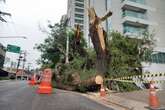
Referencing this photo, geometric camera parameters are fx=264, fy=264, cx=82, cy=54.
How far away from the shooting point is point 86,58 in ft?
93.8

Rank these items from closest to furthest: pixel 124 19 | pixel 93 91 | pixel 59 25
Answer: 1. pixel 93 91
2. pixel 59 25
3. pixel 124 19

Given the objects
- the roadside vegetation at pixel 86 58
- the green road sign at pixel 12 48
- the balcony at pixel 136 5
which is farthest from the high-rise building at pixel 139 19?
the green road sign at pixel 12 48

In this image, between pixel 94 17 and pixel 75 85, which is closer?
pixel 94 17

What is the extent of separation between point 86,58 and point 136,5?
28.0 metres

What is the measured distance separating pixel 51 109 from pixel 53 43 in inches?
1245

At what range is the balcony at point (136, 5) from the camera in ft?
169

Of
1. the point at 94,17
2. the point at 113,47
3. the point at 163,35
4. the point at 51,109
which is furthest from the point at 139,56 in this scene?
the point at 163,35

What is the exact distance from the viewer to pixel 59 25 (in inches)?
1727

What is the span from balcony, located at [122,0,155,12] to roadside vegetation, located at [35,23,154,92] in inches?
581

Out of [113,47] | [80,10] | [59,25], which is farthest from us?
[80,10]

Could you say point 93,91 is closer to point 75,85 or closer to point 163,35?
point 75,85

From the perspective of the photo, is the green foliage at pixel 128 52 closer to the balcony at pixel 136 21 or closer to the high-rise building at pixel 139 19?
Result: the high-rise building at pixel 139 19

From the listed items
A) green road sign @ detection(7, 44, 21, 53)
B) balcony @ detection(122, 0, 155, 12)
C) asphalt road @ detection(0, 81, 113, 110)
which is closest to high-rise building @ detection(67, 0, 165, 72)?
balcony @ detection(122, 0, 155, 12)

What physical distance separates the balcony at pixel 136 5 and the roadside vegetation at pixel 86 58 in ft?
48.4
